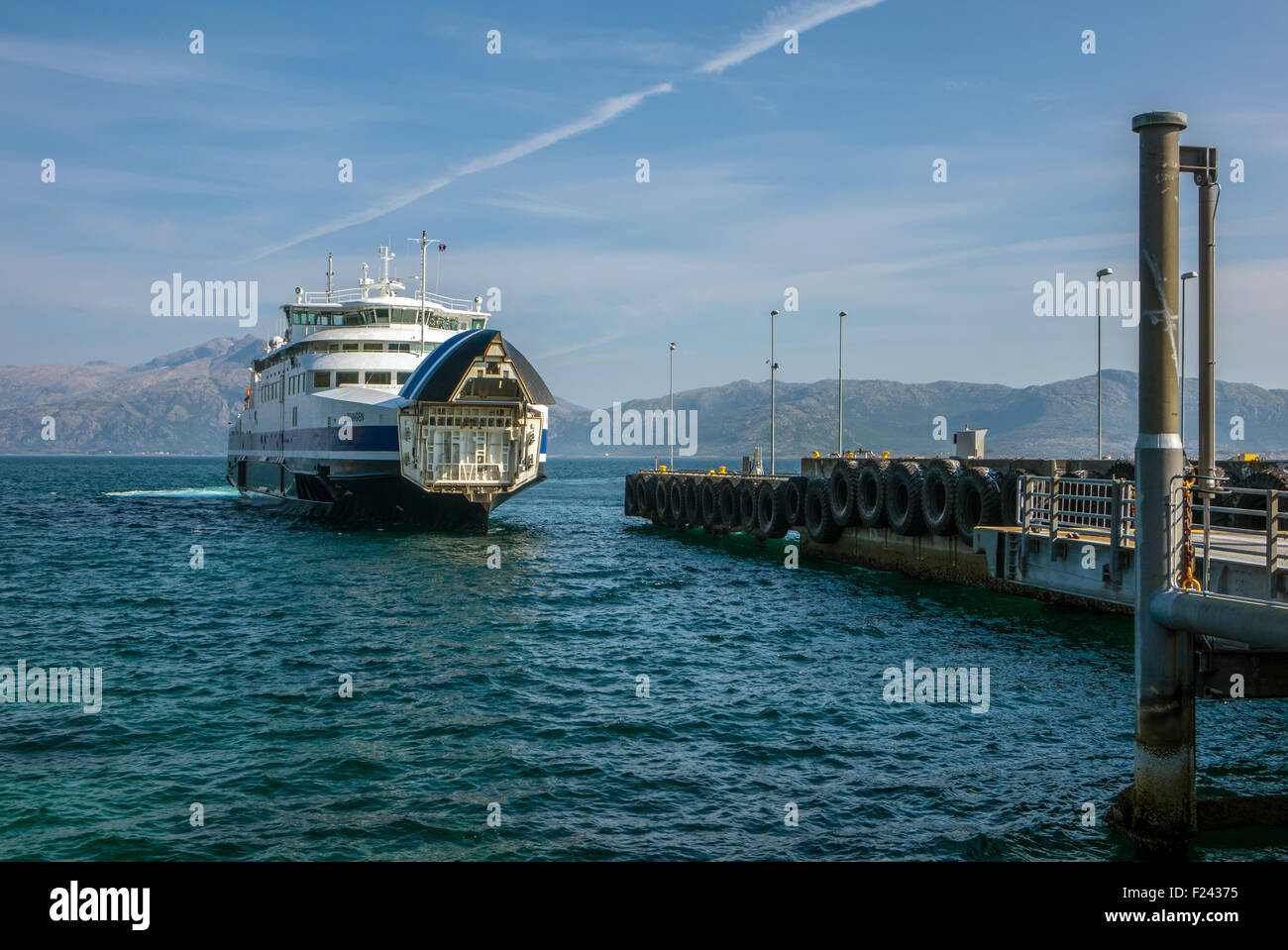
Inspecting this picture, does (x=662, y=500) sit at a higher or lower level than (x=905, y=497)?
lower

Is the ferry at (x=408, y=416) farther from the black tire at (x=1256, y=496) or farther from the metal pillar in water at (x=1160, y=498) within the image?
the metal pillar in water at (x=1160, y=498)

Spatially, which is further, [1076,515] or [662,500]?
[662,500]

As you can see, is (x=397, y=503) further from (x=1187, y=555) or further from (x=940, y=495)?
(x=1187, y=555)

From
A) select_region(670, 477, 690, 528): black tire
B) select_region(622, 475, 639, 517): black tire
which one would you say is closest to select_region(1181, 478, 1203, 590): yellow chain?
select_region(670, 477, 690, 528): black tire

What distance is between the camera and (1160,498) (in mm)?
9211

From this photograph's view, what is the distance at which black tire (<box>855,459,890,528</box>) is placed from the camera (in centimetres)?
3366

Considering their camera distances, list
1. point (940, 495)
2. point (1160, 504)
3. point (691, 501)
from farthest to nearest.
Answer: point (691, 501), point (940, 495), point (1160, 504)

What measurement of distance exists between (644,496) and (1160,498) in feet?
165

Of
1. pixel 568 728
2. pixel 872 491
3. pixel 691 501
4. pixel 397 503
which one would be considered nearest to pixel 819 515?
pixel 872 491

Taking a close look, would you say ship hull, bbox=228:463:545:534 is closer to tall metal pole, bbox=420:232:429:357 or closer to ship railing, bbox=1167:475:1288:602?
tall metal pole, bbox=420:232:429:357

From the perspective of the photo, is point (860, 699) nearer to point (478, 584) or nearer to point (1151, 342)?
point (1151, 342)

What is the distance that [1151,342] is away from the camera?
920 centimetres
